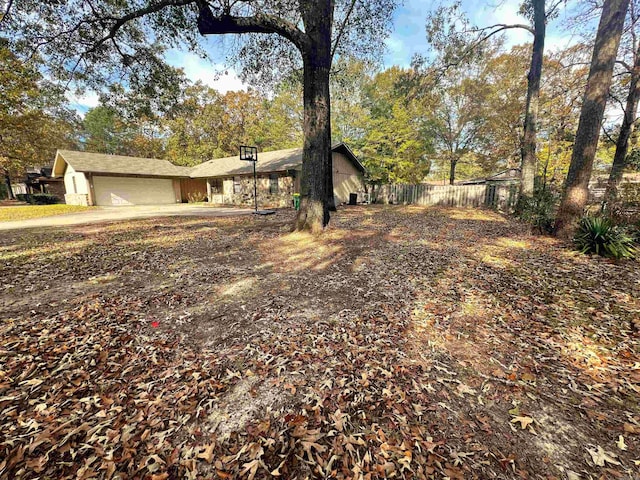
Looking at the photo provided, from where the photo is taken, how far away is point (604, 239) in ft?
16.8

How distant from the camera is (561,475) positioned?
62.9 inches

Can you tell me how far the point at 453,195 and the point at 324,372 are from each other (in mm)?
17832

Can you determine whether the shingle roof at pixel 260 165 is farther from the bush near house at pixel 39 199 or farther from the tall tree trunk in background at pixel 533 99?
the bush near house at pixel 39 199

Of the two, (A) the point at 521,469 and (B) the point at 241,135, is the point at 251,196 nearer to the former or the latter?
(B) the point at 241,135

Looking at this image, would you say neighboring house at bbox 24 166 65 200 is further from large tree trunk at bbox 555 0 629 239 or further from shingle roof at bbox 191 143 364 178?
large tree trunk at bbox 555 0 629 239

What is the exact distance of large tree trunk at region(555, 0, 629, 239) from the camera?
528 cm

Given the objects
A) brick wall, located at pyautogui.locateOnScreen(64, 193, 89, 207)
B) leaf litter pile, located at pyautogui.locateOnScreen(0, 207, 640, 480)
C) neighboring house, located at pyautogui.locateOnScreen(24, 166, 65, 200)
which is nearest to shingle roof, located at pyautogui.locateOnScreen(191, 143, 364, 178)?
brick wall, located at pyautogui.locateOnScreen(64, 193, 89, 207)

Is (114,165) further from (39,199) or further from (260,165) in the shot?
(260,165)

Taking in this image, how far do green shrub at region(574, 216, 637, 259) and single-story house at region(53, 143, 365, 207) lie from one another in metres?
13.4

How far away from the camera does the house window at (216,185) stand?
2242cm

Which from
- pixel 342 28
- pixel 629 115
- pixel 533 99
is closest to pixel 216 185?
pixel 342 28

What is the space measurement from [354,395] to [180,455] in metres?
1.29

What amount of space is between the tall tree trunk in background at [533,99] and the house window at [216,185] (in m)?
20.2

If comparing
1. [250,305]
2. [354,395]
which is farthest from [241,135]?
[354,395]
